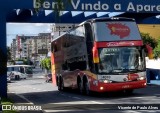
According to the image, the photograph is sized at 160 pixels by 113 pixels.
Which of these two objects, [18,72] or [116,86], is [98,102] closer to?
[116,86]

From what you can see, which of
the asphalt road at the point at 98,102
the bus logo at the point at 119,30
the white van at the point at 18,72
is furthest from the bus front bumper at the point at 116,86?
the white van at the point at 18,72

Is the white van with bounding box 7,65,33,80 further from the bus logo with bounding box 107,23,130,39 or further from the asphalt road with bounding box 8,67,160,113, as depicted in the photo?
the bus logo with bounding box 107,23,130,39

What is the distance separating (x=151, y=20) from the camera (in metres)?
32.3

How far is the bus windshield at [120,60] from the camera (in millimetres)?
21516

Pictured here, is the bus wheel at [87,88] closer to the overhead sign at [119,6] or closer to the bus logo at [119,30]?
the bus logo at [119,30]

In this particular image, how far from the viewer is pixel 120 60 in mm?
21562

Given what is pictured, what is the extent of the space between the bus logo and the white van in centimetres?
5306

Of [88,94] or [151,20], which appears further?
[151,20]

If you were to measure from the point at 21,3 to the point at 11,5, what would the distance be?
0.55 meters

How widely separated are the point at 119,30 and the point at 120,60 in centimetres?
165

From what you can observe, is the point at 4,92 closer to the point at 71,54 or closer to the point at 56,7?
the point at 71,54

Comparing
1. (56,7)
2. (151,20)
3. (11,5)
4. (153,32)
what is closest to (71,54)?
(11,5)

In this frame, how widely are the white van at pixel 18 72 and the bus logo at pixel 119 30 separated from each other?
53062mm

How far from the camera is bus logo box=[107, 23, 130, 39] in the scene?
22156mm
